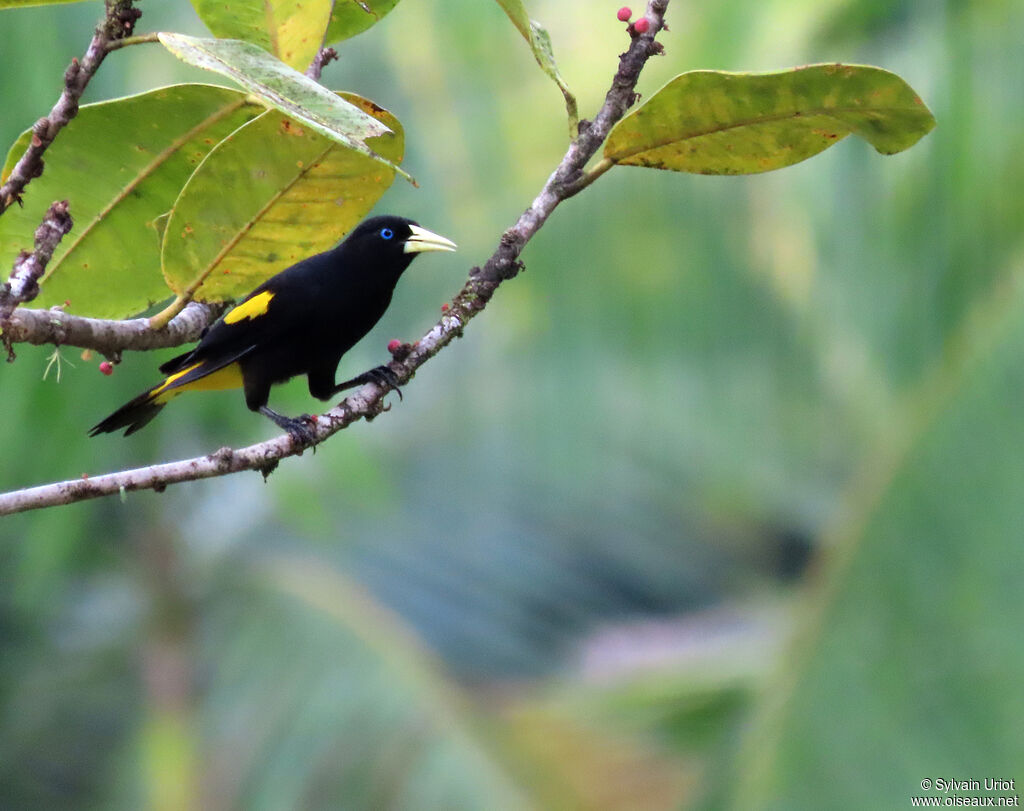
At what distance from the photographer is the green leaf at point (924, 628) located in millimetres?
4125

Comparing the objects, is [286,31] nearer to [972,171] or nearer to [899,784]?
[899,784]

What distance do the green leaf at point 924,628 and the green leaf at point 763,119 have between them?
2.35 meters

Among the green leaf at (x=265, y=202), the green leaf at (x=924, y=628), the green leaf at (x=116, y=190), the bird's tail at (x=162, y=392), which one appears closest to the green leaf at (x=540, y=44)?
the green leaf at (x=265, y=202)

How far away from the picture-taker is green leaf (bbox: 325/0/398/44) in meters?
2.23

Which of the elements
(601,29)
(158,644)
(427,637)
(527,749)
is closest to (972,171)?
(601,29)

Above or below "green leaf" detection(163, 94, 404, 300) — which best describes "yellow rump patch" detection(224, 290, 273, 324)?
above

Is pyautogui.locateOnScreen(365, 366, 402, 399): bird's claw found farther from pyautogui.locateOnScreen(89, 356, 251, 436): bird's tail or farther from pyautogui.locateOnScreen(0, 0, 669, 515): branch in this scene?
pyautogui.locateOnScreen(89, 356, 251, 436): bird's tail

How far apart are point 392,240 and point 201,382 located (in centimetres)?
68

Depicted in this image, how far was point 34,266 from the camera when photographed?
1912 millimetres

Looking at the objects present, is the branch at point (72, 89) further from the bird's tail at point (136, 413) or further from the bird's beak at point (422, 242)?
the bird's beak at point (422, 242)

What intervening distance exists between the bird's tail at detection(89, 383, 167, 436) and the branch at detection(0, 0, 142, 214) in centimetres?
127

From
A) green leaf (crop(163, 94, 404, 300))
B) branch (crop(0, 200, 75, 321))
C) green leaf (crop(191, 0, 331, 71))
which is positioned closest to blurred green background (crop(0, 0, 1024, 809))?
green leaf (crop(163, 94, 404, 300))

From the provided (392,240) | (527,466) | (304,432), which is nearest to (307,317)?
(392,240)

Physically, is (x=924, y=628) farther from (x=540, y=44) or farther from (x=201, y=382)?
(x=540, y=44)
